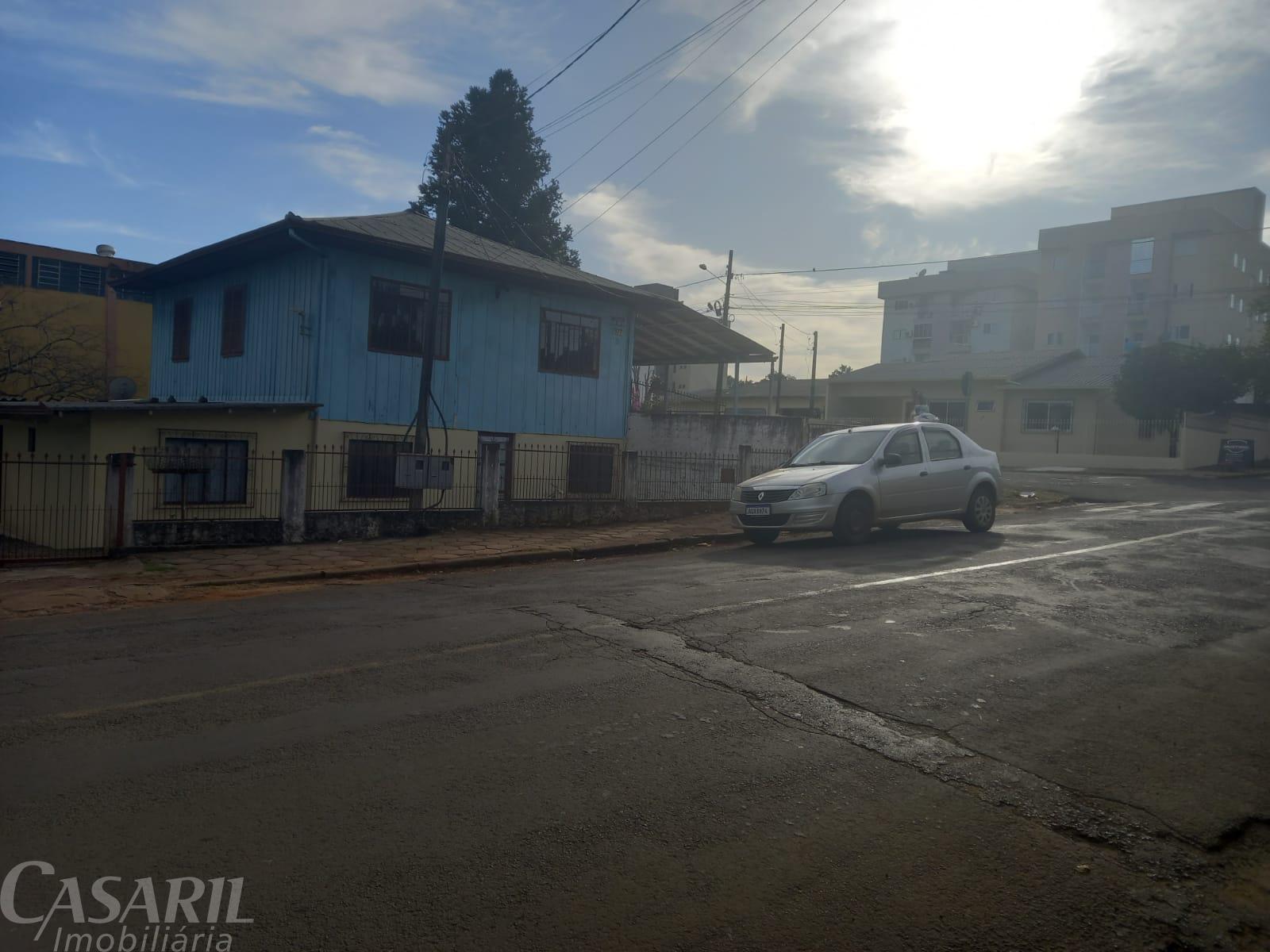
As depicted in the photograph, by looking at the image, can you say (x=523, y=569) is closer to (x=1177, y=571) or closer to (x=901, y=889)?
(x=1177, y=571)

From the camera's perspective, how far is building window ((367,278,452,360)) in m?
17.5

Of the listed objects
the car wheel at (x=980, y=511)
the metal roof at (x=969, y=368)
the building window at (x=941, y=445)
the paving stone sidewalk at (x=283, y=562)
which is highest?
the metal roof at (x=969, y=368)

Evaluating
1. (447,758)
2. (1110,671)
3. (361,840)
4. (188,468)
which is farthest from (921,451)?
(188,468)

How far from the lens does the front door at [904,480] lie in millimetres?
12500

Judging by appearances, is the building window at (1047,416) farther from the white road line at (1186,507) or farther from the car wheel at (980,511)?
the car wheel at (980,511)

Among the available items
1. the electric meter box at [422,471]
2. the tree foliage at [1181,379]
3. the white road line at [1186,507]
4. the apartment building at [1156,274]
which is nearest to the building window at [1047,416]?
the tree foliage at [1181,379]

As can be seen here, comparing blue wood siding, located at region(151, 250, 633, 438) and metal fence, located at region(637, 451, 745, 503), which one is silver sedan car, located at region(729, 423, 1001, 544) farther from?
blue wood siding, located at region(151, 250, 633, 438)

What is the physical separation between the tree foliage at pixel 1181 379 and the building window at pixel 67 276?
126 ft

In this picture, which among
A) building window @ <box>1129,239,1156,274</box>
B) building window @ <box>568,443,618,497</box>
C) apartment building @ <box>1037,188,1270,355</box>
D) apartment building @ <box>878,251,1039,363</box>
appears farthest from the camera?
apartment building @ <box>878,251,1039,363</box>

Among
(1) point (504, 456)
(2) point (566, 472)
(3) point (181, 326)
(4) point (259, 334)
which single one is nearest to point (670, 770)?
(1) point (504, 456)

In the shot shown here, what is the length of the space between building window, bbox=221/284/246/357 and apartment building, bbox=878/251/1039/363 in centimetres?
5944

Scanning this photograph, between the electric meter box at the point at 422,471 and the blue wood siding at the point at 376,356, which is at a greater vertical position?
the blue wood siding at the point at 376,356

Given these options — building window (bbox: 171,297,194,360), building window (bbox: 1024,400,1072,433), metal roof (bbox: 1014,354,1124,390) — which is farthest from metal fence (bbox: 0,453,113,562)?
building window (bbox: 1024,400,1072,433)

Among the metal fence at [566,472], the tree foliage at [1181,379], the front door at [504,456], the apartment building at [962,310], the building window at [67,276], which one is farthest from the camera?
the apartment building at [962,310]
